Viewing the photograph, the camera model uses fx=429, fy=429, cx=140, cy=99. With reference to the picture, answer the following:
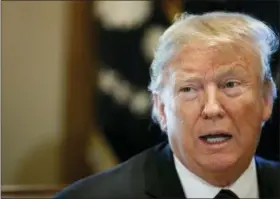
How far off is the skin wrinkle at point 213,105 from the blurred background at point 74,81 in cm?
8

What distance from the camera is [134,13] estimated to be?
0.94 meters

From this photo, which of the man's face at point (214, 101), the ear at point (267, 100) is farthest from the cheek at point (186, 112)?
the ear at point (267, 100)

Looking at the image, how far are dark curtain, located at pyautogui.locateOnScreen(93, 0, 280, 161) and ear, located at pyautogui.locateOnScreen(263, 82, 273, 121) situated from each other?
1.3 inches

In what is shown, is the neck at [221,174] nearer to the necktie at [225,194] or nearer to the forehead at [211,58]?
the necktie at [225,194]

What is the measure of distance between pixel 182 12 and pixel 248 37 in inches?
6.3

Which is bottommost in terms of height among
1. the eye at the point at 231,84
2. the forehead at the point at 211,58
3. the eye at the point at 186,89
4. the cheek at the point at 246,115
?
the cheek at the point at 246,115

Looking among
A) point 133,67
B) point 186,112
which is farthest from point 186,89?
point 133,67

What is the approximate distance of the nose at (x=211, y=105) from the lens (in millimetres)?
815

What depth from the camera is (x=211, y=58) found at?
0.82 m

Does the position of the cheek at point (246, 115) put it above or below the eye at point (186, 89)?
below

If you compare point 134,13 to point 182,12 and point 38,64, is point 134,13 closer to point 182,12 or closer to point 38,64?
point 182,12

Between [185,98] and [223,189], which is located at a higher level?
[185,98]

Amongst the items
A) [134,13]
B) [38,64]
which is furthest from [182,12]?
[38,64]

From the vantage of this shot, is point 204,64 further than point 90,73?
No
